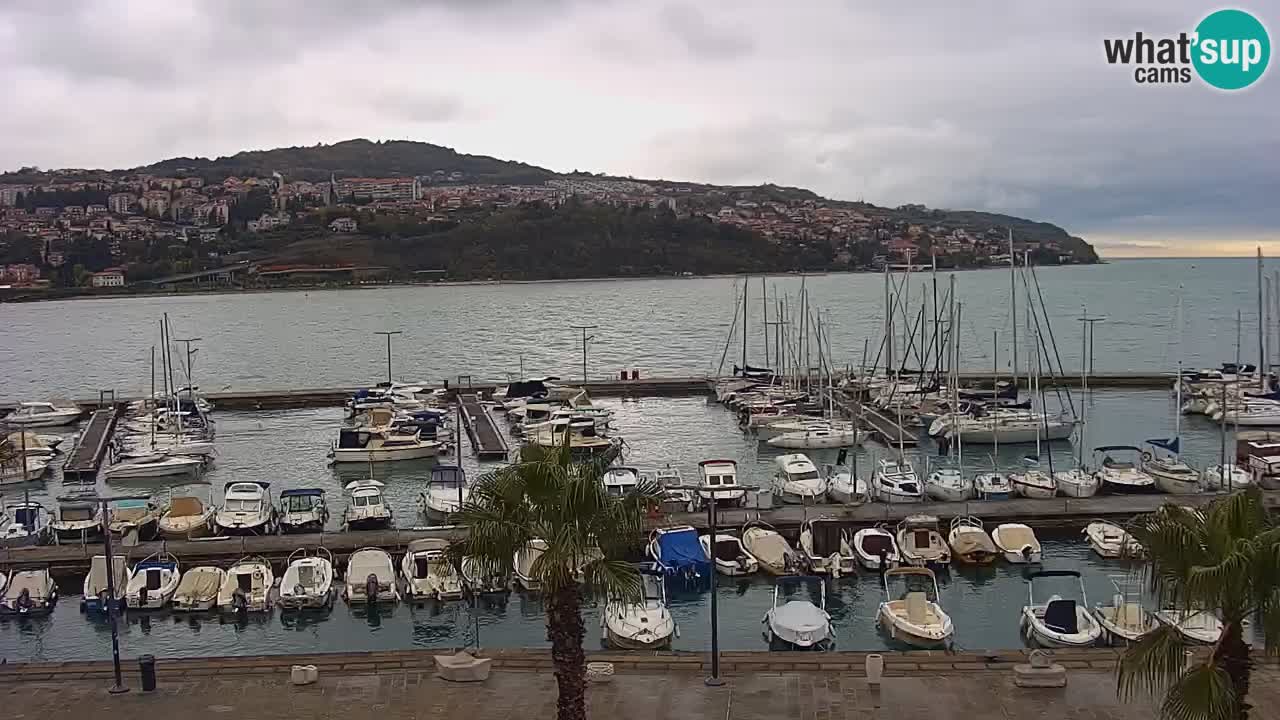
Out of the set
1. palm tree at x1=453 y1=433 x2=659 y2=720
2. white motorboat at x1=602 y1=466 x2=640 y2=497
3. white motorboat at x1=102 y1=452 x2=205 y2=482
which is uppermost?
palm tree at x1=453 y1=433 x2=659 y2=720

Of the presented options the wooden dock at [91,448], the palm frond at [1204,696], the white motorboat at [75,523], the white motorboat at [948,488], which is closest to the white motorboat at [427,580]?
the white motorboat at [75,523]

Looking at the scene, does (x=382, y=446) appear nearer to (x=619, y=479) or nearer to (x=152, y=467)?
(x=152, y=467)

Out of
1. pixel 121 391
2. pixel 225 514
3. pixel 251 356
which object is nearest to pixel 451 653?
pixel 225 514

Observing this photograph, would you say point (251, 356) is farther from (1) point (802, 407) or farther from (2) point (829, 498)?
(2) point (829, 498)

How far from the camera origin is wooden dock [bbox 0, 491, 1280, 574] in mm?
20953

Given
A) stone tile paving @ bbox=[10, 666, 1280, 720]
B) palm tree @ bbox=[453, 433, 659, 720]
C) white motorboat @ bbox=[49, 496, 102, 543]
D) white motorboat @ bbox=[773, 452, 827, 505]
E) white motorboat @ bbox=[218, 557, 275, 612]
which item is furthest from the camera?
white motorboat @ bbox=[773, 452, 827, 505]

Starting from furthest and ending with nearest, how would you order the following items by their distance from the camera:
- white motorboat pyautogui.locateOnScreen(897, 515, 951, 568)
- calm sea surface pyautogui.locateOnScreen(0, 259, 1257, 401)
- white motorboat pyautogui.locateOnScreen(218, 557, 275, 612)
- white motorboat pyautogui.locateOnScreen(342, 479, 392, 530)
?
calm sea surface pyautogui.locateOnScreen(0, 259, 1257, 401) < white motorboat pyautogui.locateOnScreen(342, 479, 392, 530) < white motorboat pyautogui.locateOnScreen(897, 515, 951, 568) < white motorboat pyautogui.locateOnScreen(218, 557, 275, 612)

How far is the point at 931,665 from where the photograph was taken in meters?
12.4

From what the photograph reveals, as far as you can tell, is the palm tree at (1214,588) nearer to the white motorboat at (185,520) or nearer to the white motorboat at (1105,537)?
the white motorboat at (1105,537)

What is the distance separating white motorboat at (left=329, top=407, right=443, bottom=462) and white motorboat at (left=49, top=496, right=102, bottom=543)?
1064 centimetres

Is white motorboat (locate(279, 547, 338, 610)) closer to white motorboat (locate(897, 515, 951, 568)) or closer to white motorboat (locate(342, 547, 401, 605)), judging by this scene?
white motorboat (locate(342, 547, 401, 605))

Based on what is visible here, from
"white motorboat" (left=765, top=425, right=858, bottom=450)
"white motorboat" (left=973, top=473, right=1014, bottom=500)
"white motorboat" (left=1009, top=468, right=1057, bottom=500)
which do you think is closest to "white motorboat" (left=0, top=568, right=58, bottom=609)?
"white motorboat" (left=973, top=473, right=1014, bottom=500)

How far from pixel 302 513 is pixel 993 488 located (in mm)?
15553

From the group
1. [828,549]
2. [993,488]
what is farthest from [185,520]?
[993,488]
